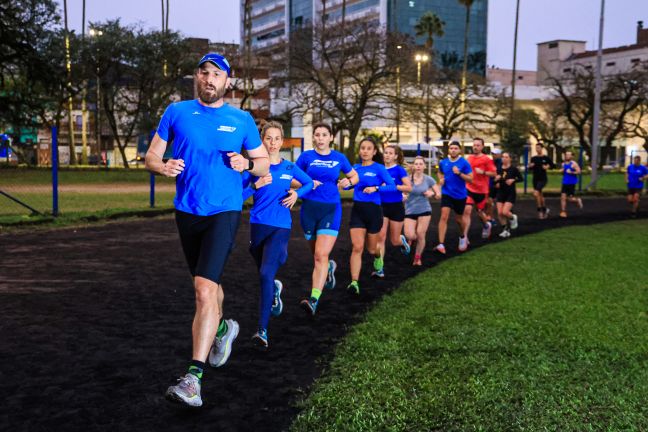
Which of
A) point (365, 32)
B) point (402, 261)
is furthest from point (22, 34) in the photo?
point (402, 261)

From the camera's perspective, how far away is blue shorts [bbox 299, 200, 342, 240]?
283 inches

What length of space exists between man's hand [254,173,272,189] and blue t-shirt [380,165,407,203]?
13.3ft

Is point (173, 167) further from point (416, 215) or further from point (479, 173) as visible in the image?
point (479, 173)

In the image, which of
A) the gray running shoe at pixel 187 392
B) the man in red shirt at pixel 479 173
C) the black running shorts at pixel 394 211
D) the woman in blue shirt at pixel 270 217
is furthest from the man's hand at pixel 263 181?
the man in red shirt at pixel 479 173

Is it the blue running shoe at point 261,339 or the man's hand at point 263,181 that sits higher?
the man's hand at point 263,181

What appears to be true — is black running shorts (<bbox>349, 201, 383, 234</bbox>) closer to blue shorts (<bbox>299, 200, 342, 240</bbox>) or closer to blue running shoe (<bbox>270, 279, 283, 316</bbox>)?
blue shorts (<bbox>299, 200, 342, 240</bbox>)

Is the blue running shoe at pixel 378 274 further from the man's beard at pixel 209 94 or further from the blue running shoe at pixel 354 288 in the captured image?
the man's beard at pixel 209 94

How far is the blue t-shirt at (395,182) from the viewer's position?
9695 mm

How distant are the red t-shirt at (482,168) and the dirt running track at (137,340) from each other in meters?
3.08

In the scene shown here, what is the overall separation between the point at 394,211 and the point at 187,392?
6289 mm

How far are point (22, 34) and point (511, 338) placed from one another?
29994mm

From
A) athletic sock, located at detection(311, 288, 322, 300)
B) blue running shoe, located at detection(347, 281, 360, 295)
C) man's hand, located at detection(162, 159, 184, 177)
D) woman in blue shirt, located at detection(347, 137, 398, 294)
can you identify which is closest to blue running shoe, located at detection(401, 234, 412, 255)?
woman in blue shirt, located at detection(347, 137, 398, 294)

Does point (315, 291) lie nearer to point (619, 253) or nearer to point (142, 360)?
point (142, 360)

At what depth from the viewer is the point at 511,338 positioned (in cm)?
596
